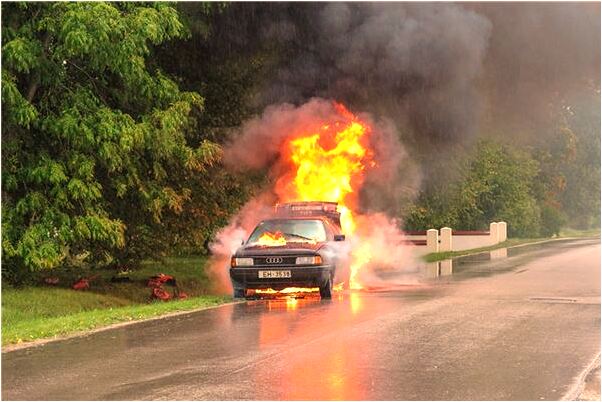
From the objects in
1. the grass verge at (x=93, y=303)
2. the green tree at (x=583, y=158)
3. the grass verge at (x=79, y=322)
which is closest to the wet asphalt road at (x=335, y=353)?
the grass verge at (x=79, y=322)

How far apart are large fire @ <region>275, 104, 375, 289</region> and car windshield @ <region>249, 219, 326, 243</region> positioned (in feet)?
24.2

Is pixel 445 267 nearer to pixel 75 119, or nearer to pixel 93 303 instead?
pixel 93 303

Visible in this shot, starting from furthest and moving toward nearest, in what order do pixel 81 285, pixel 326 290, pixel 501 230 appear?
pixel 501 230 → pixel 81 285 → pixel 326 290

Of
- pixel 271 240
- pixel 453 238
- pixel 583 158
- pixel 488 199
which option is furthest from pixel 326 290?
pixel 583 158

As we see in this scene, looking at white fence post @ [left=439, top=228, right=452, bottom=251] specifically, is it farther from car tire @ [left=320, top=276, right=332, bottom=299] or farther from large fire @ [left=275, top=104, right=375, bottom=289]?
car tire @ [left=320, top=276, right=332, bottom=299]

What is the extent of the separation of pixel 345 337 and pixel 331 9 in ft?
47.5

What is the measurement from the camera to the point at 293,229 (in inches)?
663

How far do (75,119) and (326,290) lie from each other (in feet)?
18.9

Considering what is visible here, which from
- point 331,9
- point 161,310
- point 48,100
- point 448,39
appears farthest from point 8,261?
point 448,39

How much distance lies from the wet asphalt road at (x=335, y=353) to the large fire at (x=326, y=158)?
370 inches

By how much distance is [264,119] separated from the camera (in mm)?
24719

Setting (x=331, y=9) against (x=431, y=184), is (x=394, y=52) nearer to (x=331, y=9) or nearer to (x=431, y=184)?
(x=331, y=9)

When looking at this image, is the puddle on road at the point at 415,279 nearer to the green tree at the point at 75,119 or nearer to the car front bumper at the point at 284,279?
the car front bumper at the point at 284,279

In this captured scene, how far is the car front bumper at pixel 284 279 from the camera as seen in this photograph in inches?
597
